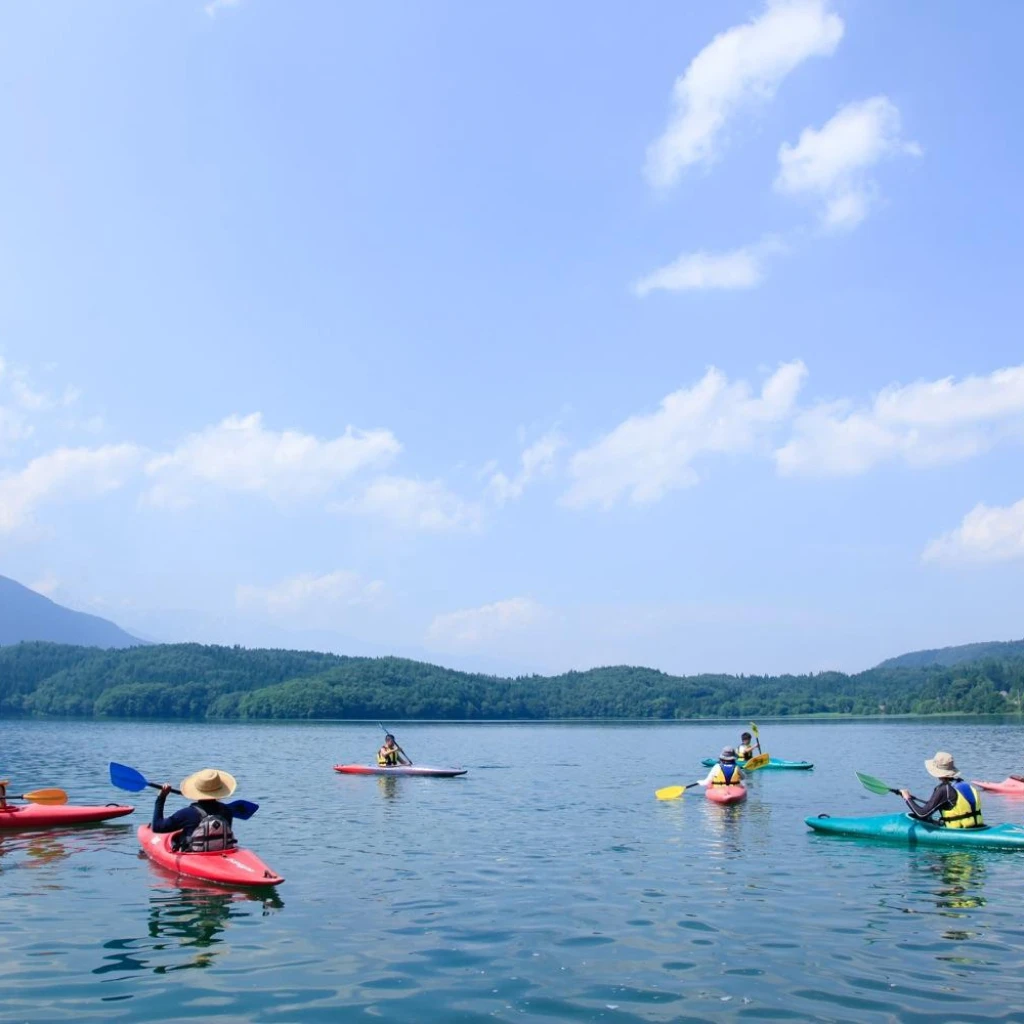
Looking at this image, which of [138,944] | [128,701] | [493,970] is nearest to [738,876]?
[493,970]

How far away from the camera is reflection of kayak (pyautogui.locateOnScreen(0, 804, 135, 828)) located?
2258 cm

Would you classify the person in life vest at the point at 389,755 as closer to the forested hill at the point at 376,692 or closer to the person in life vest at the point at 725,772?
the person in life vest at the point at 725,772

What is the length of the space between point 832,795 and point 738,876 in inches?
628

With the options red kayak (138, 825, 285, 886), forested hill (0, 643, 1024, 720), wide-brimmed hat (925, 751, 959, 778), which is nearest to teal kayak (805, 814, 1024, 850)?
wide-brimmed hat (925, 751, 959, 778)

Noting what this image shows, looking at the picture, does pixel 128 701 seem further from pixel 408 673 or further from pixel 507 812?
pixel 507 812

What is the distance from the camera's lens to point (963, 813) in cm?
1919

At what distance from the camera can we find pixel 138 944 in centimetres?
1216

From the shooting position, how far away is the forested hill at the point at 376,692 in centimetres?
15388

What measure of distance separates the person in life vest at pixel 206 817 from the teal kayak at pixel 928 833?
1254cm

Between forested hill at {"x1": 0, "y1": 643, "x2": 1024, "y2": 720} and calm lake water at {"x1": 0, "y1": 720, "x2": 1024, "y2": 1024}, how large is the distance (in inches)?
5118

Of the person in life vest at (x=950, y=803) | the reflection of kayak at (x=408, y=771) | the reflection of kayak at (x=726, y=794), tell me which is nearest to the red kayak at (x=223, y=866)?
the person in life vest at (x=950, y=803)

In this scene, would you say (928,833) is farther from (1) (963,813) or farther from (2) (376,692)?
(2) (376,692)

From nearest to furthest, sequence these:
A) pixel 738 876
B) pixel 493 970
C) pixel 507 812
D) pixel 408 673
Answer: pixel 493 970 < pixel 738 876 < pixel 507 812 < pixel 408 673

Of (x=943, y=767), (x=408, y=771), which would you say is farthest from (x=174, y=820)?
(x=408, y=771)
